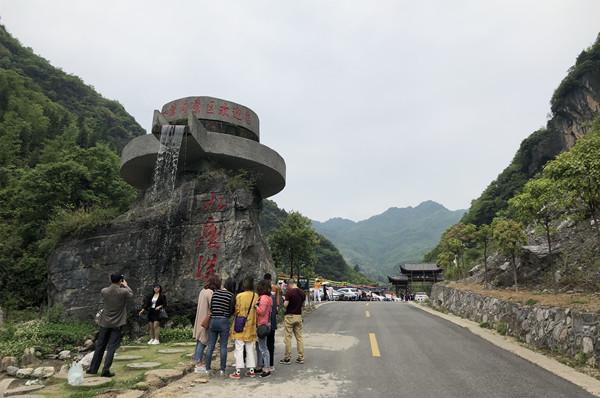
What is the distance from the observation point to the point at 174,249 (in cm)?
1413

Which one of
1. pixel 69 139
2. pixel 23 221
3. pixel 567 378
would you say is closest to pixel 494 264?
pixel 567 378

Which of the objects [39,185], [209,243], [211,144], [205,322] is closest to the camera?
[205,322]

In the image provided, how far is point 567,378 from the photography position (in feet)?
22.0

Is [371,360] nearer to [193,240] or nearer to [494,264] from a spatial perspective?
[193,240]

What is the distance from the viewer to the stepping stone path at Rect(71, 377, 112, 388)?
5953 mm

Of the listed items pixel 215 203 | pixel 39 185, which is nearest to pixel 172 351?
pixel 215 203

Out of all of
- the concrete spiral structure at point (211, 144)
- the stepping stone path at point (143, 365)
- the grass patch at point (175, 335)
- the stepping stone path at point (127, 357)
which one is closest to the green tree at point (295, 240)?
the concrete spiral structure at point (211, 144)

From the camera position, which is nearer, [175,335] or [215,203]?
[175,335]

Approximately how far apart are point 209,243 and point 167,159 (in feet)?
14.0

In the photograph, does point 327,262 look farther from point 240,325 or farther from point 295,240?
point 240,325

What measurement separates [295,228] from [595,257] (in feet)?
52.3

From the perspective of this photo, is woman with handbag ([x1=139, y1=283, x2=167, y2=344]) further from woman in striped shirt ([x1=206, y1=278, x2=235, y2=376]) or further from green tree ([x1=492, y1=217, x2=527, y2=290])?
green tree ([x1=492, y1=217, x2=527, y2=290])

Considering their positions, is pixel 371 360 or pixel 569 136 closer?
pixel 371 360

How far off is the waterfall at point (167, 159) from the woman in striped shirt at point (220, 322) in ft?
29.2
